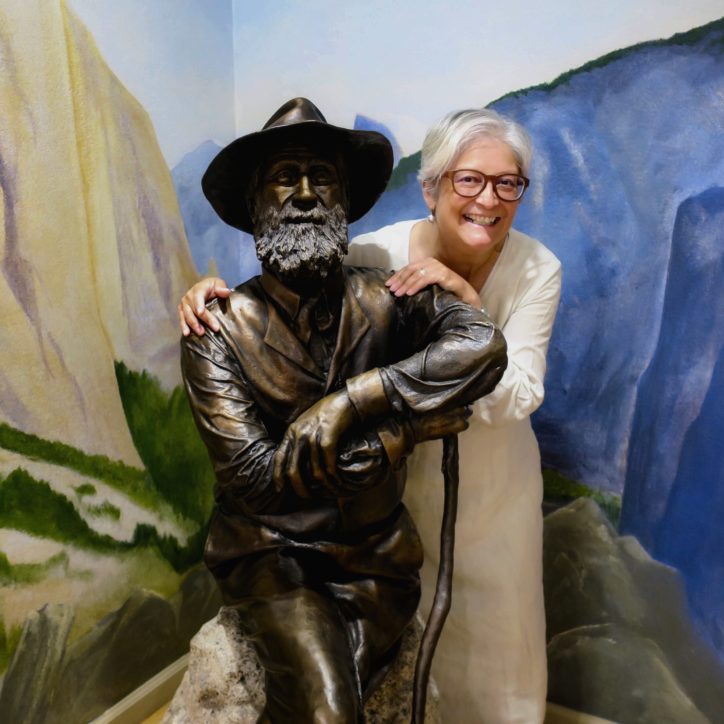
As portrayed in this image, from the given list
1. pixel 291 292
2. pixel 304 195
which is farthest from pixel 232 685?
pixel 304 195

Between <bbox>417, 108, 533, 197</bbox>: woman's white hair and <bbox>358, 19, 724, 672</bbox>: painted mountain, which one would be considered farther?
<bbox>358, 19, 724, 672</bbox>: painted mountain

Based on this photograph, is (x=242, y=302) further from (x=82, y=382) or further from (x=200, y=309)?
(x=82, y=382)

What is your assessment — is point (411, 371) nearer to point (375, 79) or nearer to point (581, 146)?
point (581, 146)

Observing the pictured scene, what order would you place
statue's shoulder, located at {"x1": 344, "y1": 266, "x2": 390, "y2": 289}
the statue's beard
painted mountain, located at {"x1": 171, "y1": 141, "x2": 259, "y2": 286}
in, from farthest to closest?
painted mountain, located at {"x1": 171, "y1": 141, "x2": 259, "y2": 286}
statue's shoulder, located at {"x1": 344, "y1": 266, "x2": 390, "y2": 289}
the statue's beard

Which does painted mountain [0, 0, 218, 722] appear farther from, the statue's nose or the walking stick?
the walking stick

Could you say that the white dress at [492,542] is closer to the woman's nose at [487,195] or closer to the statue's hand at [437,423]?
the woman's nose at [487,195]

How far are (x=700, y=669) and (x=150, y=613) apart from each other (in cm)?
204

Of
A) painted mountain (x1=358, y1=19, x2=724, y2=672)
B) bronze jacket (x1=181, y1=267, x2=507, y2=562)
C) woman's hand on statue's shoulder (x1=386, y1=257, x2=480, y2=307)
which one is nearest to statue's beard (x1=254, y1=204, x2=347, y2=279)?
bronze jacket (x1=181, y1=267, x2=507, y2=562)

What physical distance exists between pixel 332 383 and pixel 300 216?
0.41 meters

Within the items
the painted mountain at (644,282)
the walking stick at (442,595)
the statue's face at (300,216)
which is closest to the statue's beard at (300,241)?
the statue's face at (300,216)

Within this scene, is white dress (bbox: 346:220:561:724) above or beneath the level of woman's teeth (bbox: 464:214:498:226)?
beneath

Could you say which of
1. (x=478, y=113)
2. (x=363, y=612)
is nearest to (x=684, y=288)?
(x=478, y=113)

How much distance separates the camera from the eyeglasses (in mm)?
2074

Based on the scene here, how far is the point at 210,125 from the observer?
3.05 m
